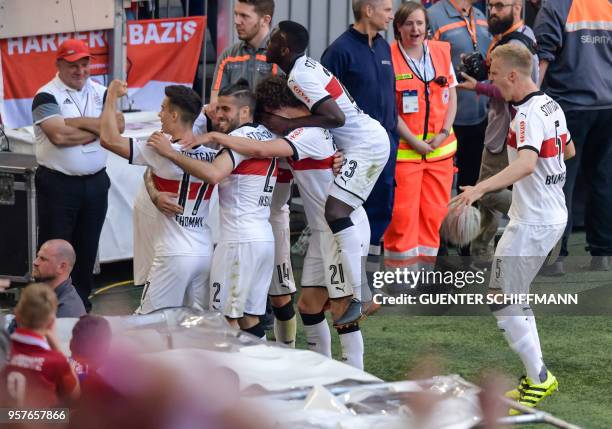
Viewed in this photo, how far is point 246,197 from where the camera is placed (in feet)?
20.8

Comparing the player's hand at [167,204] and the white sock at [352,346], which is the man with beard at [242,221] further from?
the white sock at [352,346]

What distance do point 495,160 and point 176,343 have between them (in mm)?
5517

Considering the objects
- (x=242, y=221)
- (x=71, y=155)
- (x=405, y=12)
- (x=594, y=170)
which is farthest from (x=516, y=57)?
(x=594, y=170)

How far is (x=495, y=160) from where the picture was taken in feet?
30.2

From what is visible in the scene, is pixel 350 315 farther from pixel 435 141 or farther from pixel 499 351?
pixel 435 141

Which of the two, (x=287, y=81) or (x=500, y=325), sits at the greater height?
(x=287, y=81)

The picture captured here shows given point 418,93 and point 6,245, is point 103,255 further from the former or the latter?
point 418,93

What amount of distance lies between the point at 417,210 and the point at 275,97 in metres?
2.56

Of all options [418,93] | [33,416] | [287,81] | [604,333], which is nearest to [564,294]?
[604,333]

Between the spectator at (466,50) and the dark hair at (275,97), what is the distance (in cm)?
324

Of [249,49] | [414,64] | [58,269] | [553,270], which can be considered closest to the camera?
[58,269]

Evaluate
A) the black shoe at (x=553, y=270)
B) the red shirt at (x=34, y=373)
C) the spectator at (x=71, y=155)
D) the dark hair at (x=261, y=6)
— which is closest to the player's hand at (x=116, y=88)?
the spectator at (x=71, y=155)

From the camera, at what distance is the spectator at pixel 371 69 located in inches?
312

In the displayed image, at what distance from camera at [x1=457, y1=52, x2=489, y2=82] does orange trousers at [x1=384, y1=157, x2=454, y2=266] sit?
0.69 metres
